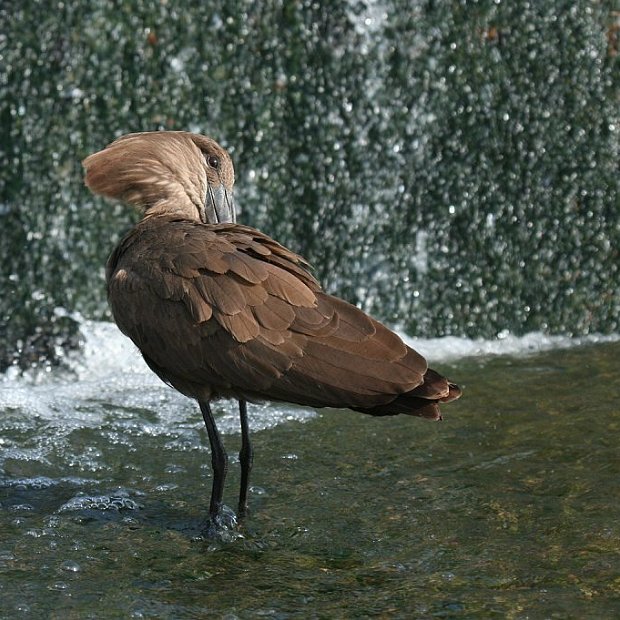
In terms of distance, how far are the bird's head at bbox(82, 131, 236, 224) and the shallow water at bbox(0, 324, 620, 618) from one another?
1094 mm

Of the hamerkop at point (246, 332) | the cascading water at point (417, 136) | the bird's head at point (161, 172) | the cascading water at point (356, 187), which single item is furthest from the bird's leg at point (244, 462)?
the cascading water at point (417, 136)

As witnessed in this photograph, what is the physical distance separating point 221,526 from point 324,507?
0.44 metres

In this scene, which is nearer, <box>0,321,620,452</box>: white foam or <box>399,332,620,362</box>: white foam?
<box>0,321,620,452</box>: white foam

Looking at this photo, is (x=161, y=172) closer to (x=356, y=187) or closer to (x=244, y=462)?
(x=244, y=462)

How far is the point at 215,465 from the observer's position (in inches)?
193

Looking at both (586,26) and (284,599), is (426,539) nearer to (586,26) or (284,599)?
(284,599)

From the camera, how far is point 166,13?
25.3 ft

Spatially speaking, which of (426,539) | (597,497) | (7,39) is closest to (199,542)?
(426,539)

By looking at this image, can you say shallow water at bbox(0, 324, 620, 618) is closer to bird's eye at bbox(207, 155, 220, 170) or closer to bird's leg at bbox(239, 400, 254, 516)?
bird's leg at bbox(239, 400, 254, 516)

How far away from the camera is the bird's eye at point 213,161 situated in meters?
5.61

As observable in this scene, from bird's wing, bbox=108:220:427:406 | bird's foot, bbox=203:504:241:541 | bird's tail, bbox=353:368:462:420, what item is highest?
bird's wing, bbox=108:220:427:406

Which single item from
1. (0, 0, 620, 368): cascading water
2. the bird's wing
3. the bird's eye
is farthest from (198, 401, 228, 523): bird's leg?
(0, 0, 620, 368): cascading water

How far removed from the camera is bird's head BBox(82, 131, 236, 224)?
17.7 feet

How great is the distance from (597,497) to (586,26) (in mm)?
4040
